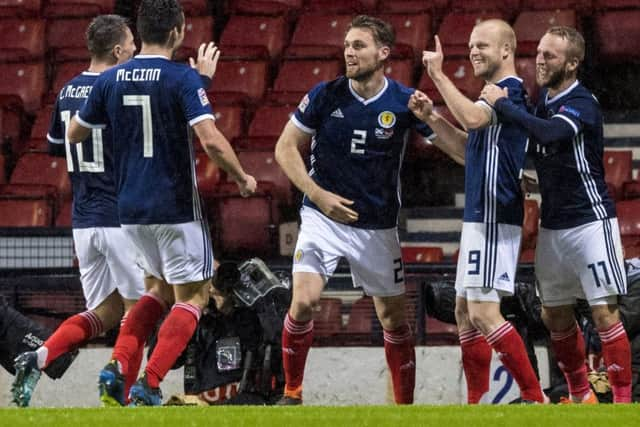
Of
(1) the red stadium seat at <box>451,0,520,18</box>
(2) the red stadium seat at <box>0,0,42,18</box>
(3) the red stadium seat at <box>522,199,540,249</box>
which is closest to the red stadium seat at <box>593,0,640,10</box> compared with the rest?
(1) the red stadium seat at <box>451,0,520,18</box>

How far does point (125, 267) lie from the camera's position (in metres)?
7.78

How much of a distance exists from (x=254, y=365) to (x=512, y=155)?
7.82 ft

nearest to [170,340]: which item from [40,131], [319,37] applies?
[40,131]

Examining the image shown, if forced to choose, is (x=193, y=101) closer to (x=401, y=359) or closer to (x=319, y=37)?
(x=401, y=359)

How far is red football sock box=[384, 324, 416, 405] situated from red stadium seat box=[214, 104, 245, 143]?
16.4ft

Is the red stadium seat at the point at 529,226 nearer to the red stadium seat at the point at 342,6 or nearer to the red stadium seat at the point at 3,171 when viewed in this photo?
the red stadium seat at the point at 342,6

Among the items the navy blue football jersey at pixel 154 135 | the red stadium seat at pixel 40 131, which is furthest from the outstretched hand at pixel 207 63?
the red stadium seat at pixel 40 131

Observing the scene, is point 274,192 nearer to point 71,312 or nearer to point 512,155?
point 71,312

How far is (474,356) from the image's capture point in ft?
24.2

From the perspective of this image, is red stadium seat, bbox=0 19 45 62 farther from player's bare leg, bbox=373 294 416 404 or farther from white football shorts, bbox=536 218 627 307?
white football shorts, bbox=536 218 627 307

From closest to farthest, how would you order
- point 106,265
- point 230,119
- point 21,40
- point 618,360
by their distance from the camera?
point 618,360, point 106,265, point 230,119, point 21,40

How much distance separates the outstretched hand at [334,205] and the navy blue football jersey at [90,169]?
3.64ft

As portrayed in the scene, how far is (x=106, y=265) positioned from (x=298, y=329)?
1148 mm

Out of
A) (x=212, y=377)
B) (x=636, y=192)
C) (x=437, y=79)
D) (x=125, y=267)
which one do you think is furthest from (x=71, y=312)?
(x=636, y=192)
